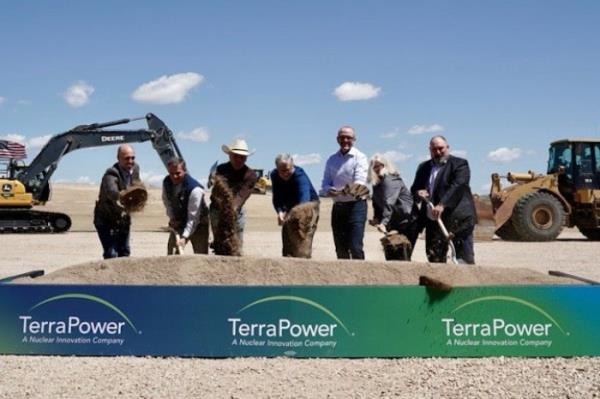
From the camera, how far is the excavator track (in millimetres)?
20656

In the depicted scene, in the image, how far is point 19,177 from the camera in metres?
21.3

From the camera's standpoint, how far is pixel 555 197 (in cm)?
1858

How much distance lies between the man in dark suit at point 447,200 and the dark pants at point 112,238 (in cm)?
307

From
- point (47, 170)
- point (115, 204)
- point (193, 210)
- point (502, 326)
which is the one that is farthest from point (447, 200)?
point (47, 170)

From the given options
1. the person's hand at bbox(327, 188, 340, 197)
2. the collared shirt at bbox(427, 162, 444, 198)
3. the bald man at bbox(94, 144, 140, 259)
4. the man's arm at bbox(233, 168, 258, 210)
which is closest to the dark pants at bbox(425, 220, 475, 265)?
the collared shirt at bbox(427, 162, 444, 198)

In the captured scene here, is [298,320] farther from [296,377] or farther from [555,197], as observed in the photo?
[555,197]

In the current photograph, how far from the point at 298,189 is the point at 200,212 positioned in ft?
3.18

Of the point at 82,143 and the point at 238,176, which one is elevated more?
the point at 82,143

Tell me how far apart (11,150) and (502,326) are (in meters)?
19.2

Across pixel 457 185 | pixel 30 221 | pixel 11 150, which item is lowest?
pixel 30 221

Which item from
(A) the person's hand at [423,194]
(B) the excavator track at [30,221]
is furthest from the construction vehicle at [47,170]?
(A) the person's hand at [423,194]

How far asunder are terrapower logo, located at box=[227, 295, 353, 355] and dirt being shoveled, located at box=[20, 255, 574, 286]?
1.08 metres

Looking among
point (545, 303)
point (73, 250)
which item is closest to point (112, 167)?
point (545, 303)

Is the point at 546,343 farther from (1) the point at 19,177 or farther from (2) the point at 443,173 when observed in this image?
(1) the point at 19,177
